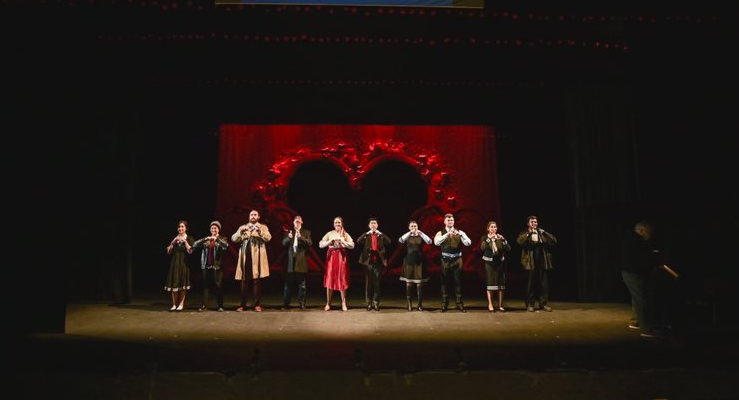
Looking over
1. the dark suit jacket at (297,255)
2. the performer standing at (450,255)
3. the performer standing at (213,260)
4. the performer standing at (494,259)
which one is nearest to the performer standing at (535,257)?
the performer standing at (494,259)

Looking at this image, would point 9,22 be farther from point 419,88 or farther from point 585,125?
point 585,125

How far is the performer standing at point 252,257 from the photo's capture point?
693 cm

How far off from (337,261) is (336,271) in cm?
15

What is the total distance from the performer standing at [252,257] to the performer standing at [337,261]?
33.7 inches

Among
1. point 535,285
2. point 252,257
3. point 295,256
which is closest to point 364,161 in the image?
point 295,256

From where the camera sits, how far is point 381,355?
4.21 m

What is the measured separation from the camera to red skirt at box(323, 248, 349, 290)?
7148 millimetres

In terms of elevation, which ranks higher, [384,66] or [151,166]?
[384,66]

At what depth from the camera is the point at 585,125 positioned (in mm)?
7656

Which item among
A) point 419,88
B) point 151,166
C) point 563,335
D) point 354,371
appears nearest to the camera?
point 354,371

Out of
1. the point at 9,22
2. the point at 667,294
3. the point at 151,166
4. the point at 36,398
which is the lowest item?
the point at 36,398


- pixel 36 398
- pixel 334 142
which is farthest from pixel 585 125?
pixel 36 398

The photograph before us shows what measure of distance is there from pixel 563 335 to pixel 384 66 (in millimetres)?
4479

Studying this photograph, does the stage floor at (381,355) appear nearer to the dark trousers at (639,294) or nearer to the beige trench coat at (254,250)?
the dark trousers at (639,294)
